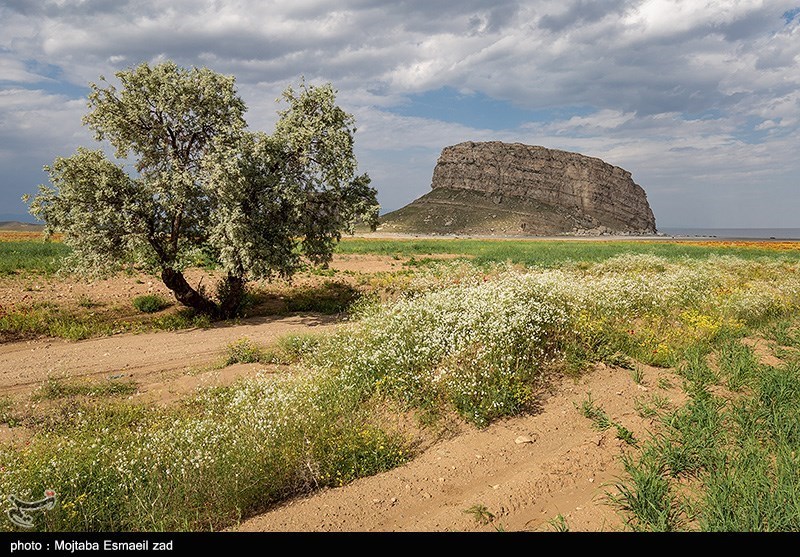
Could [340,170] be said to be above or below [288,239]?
above

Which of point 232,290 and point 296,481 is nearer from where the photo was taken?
point 296,481

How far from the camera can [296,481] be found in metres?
6.17

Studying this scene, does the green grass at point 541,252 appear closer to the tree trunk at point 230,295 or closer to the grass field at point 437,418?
the tree trunk at point 230,295

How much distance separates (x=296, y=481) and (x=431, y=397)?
2.78 m

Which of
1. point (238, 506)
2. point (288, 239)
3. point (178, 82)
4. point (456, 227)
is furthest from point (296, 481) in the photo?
point (456, 227)

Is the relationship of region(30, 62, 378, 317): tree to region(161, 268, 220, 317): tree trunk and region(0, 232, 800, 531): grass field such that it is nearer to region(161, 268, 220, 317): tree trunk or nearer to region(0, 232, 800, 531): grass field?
region(161, 268, 220, 317): tree trunk

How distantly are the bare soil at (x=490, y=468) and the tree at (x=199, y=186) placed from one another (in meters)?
5.54

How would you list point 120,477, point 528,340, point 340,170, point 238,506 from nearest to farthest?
point 238,506, point 120,477, point 528,340, point 340,170

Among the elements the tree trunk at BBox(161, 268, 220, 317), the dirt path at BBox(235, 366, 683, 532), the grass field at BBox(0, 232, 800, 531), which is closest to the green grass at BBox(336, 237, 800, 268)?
the tree trunk at BBox(161, 268, 220, 317)

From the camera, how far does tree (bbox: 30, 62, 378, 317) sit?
15.5 meters

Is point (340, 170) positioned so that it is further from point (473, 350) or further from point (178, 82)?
point (473, 350)
